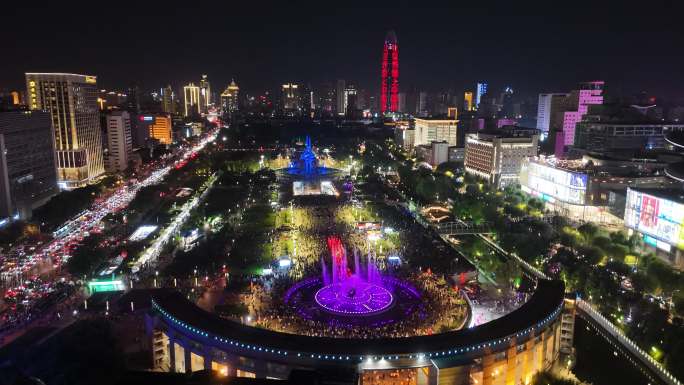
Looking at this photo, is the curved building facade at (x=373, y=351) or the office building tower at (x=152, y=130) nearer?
the curved building facade at (x=373, y=351)

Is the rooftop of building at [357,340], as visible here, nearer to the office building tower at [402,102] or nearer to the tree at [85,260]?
the tree at [85,260]

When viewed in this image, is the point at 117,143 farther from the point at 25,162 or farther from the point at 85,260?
the point at 85,260

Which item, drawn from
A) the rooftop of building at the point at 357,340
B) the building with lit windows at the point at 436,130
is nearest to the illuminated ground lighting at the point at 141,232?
the rooftop of building at the point at 357,340

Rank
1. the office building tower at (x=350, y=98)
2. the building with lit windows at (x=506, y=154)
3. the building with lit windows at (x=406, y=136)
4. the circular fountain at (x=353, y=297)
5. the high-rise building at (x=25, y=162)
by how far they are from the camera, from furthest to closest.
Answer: the office building tower at (x=350, y=98) < the building with lit windows at (x=406, y=136) < the building with lit windows at (x=506, y=154) < the high-rise building at (x=25, y=162) < the circular fountain at (x=353, y=297)

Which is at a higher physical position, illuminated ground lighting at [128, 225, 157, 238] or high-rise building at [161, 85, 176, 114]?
high-rise building at [161, 85, 176, 114]

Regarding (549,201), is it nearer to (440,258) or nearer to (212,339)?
(440,258)

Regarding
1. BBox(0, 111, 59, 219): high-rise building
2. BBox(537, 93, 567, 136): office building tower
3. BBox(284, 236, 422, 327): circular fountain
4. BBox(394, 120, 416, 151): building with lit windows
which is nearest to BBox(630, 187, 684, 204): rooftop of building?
BBox(284, 236, 422, 327): circular fountain

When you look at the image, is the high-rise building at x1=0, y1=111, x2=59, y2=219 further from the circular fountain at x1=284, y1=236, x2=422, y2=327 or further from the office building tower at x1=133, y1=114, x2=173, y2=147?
the office building tower at x1=133, y1=114, x2=173, y2=147
